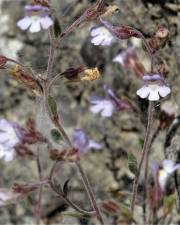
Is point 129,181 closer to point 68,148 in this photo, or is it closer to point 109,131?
point 109,131

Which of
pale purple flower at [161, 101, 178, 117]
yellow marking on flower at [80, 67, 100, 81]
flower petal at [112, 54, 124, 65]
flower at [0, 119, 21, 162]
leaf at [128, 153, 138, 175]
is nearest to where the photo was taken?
yellow marking on flower at [80, 67, 100, 81]

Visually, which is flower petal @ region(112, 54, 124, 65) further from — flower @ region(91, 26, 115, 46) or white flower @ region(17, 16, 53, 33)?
white flower @ region(17, 16, 53, 33)

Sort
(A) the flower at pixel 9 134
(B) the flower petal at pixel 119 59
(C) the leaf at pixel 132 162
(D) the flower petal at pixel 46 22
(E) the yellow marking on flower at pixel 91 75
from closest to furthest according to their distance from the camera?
(D) the flower petal at pixel 46 22, (E) the yellow marking on flower at pixel 91 75, (C) the leaf at pixel 132 162, (A) the flower at pixel 9 134, (B) the flower petal at pixel 119 59

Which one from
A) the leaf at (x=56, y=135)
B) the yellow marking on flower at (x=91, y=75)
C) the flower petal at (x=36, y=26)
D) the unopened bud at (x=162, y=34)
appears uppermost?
the flower petal at (x=36, y=26)

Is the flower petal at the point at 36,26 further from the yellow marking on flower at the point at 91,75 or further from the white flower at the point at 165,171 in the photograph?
the white flower at the point at 165,171

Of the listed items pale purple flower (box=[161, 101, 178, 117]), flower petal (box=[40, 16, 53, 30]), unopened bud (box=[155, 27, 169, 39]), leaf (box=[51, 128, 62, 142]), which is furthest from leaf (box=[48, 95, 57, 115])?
pale purple flower (box=[161, 101, 178, 117])

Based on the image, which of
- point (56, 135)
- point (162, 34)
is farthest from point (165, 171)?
point (162, 34)

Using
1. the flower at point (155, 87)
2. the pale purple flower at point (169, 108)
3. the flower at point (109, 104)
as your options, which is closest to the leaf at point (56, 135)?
the flower at point (155, 87)

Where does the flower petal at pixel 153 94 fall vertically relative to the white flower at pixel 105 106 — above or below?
above

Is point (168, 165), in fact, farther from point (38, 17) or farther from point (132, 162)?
point (38, 17)
